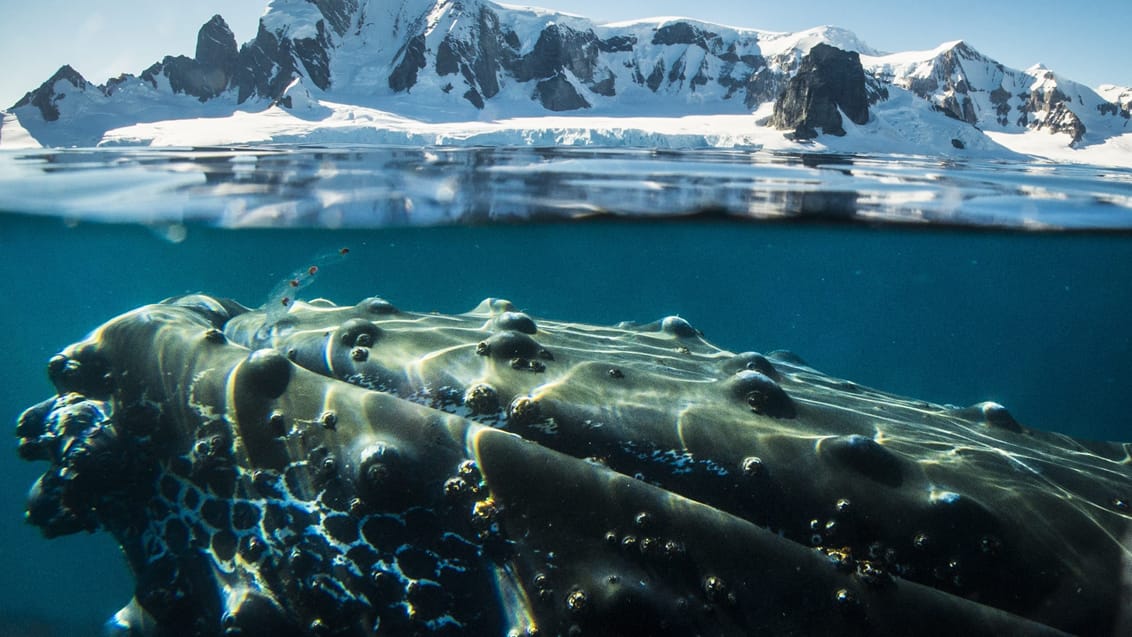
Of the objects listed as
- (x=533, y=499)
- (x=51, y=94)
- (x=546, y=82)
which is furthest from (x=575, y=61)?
(x=533, y=499)

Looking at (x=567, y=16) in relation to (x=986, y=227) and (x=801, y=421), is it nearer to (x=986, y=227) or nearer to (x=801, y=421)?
(x=986, y=227)

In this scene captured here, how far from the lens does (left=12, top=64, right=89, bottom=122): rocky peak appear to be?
81875 mm

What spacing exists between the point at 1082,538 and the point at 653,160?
18.0 m

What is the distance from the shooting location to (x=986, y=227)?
1873 cm

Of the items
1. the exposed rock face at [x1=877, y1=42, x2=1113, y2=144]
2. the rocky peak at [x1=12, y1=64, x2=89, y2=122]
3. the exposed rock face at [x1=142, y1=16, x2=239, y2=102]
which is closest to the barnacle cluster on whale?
the rocky peak at [x1=12, y1=64, x2=89, y2=122]

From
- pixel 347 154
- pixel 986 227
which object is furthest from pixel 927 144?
pixel 347 154

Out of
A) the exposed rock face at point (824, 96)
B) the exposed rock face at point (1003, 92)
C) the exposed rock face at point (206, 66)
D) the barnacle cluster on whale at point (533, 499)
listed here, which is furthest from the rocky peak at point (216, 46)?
the exposed rock face at point (1003, 92)

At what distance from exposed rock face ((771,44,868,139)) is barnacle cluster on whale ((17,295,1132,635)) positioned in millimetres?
95397

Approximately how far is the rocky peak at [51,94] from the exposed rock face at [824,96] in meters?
111

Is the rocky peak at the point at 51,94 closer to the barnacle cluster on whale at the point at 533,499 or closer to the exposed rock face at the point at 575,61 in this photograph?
the exposed rock face at the point at 575,61

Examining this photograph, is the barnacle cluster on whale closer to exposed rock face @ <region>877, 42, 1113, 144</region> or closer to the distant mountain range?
the distant mountain range

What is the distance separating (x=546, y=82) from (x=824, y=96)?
6758 cm

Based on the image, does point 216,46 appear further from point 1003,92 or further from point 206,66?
point 1003,92

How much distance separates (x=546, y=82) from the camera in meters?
135
